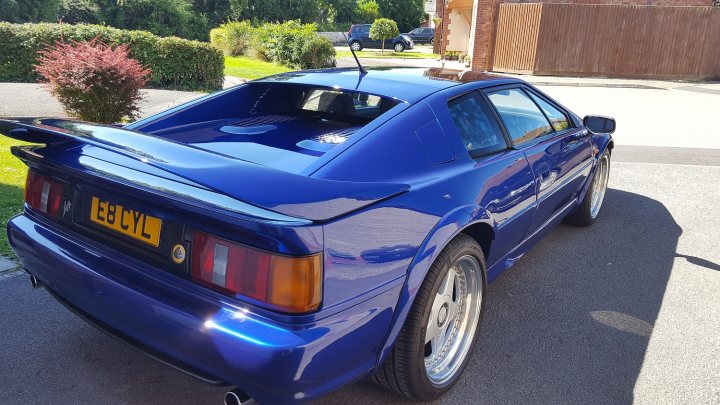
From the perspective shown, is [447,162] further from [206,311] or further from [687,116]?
[687,116]

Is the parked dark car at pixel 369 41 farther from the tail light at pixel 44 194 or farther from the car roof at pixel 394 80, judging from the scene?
the tail light at pixel 44 194

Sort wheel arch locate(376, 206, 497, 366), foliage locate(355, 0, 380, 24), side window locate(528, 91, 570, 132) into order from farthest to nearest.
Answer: foliage locate(355, 0, 380, 24)
side window locate(528, 91, 570, 132)
wheel arch locate(376, 206, 497, 366)

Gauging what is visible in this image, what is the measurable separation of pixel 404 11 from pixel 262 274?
2205 inches

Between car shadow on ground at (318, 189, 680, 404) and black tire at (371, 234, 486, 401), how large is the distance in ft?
0.57

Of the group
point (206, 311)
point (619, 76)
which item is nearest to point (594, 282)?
point (206, 311)

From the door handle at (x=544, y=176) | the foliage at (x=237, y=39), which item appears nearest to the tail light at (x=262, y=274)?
the door handle at (x=544, y=176)

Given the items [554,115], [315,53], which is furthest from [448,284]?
[315,53]

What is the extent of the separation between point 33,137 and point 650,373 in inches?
125

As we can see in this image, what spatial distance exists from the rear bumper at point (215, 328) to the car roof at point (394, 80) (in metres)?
1.22

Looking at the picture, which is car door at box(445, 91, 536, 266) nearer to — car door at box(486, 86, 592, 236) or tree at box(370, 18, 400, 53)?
car door at box(486, 86, 592, 236)

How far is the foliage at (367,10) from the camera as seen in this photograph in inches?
1959

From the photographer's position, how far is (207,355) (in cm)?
187

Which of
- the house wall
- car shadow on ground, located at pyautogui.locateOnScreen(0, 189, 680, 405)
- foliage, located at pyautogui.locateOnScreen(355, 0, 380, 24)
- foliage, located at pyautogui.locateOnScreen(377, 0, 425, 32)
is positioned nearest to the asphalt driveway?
car shadow on ground, located at pyautogui.locateOnScreen(0, 189, 680, 405)

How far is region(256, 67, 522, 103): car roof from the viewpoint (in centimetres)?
289
